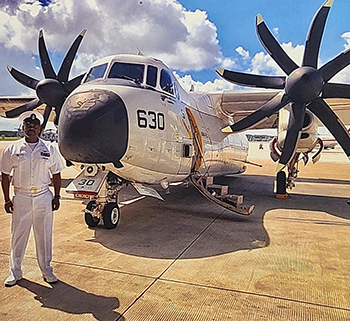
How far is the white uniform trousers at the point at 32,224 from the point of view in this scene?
423cm

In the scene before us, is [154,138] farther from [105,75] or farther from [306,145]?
[306,145]

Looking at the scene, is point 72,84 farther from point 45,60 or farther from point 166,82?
point 166,82

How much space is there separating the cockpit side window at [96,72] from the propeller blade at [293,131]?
15.3ft

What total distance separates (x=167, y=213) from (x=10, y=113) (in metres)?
8.04


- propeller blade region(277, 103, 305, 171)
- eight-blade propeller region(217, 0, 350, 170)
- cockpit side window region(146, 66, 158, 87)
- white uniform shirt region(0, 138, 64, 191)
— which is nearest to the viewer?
white uniform shirt region(0, 138, 64, 191)

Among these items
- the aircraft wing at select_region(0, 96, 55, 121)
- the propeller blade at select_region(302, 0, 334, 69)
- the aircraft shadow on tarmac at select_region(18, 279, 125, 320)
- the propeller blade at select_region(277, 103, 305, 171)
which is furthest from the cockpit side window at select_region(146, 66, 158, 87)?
the aircraft wing at select_region(0, 96, 55, 121)

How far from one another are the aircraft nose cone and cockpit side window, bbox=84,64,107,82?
1092mm

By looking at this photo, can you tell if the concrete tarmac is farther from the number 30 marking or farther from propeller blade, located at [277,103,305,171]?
the number 30 marking

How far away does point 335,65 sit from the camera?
8.36 m

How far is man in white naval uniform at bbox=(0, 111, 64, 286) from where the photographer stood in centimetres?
423

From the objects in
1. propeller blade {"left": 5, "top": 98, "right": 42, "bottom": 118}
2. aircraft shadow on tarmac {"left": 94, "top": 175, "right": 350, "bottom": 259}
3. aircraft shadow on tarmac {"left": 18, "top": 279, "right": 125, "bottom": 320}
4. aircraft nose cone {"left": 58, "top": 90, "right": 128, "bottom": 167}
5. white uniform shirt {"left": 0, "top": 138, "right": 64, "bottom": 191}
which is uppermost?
propeller blade {"left": 5, "top": 98, "right": 42, "bottom": 118}

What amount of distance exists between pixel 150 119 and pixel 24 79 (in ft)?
27.9

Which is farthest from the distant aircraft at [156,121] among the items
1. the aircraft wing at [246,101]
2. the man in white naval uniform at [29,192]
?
the man in white naval uniform at [29,192]

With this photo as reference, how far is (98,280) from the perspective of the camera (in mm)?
4562
